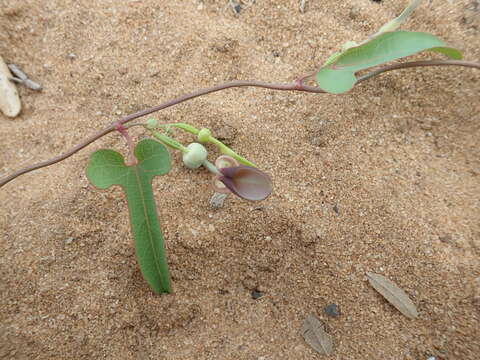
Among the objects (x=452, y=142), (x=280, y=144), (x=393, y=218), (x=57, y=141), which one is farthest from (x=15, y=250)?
(x=452, y=142)

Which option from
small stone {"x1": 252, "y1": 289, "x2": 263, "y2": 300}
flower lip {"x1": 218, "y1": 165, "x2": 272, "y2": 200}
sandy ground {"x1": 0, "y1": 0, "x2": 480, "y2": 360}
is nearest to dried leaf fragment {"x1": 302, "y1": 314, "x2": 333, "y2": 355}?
sandy ground {"x1": 0, "y1": 0, "x2": 480, "y2": 360}

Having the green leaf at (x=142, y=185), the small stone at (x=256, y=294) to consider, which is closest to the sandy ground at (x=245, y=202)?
the small stone at (x=256, y=294)

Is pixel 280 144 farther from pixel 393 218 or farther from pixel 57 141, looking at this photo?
pixel 57 141

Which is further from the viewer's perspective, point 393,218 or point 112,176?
point 393,218

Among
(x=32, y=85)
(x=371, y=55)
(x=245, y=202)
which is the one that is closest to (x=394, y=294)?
(x=245, y=202)

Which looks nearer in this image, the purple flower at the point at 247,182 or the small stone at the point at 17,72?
the purple flower at the point at 247,182

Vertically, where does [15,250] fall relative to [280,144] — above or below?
below

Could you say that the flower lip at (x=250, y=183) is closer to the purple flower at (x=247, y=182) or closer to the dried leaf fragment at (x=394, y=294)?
the purple flower at (x=247, y=182)
